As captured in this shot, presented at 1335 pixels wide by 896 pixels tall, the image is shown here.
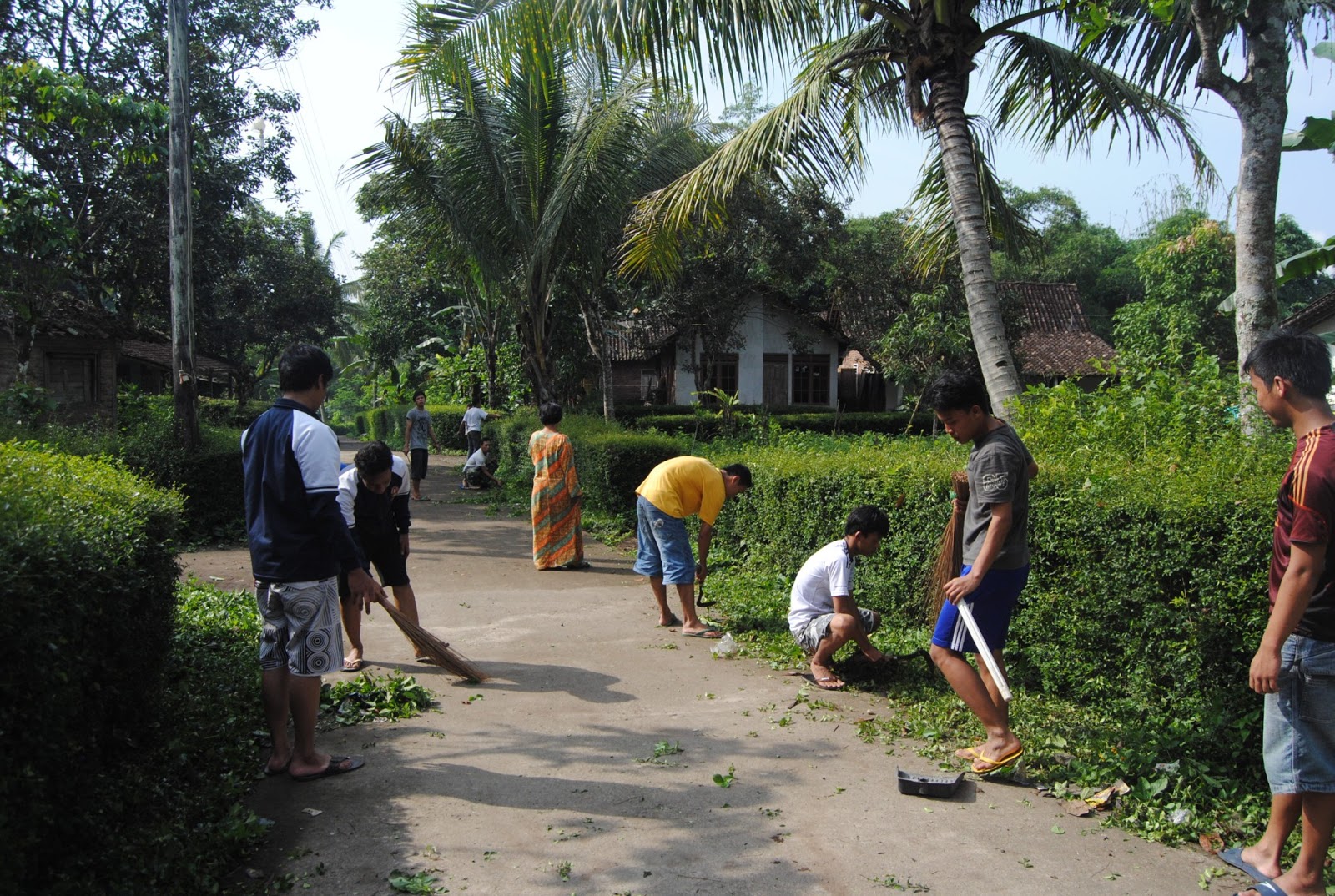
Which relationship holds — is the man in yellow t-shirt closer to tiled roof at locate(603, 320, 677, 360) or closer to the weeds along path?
the weeds along path

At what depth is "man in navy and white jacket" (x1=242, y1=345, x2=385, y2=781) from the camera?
4.53 meters

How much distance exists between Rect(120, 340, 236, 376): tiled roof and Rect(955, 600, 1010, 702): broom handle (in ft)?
90.6

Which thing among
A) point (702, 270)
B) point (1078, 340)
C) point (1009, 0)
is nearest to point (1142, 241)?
point (1078, 340)

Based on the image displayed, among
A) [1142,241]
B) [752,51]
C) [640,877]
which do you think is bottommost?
[640,877]

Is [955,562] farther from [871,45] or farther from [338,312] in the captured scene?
[338,312]

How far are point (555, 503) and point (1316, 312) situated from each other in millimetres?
16338

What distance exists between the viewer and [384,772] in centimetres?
473

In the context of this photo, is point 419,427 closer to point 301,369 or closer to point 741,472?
point 741,472

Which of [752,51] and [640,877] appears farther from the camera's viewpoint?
[752,51]

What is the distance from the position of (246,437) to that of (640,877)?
2.82m

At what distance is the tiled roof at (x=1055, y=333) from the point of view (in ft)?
113

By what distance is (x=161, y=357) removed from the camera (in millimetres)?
33719

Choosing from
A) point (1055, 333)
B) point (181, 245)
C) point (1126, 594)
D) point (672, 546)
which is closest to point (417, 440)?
point (181, 245)

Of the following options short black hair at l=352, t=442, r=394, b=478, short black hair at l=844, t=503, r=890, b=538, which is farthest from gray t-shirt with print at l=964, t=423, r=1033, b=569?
short black hair at l=352, t=442, r=394, b=478
